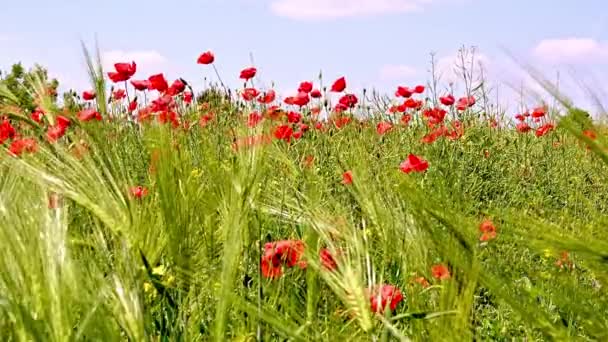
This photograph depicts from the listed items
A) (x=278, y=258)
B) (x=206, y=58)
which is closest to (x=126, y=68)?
(x=206, y=58)

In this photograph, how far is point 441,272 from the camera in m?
1.34

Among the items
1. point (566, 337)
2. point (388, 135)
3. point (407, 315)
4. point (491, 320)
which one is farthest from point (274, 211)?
point (388, 135)

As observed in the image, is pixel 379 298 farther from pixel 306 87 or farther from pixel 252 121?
pixel 306 87

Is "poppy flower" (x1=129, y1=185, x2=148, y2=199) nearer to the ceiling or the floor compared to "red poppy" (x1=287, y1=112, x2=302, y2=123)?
nearer to the ceiling

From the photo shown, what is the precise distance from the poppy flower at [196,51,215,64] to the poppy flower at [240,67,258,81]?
0.59 feet

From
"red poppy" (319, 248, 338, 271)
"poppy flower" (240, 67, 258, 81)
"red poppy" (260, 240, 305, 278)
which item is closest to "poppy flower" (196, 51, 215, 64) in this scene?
"poppy flower" (240, 67, 258, 81)

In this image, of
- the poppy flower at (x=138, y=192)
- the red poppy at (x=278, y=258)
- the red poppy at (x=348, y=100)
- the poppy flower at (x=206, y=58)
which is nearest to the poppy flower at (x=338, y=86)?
the red poppy at (x=348, y=100)

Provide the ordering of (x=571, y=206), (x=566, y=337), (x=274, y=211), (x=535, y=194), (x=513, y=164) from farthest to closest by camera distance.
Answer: (x=513, y=164) → (x=535, y=194) → (x=571, y=206) → (x=274, y=211) → (x=566, y=337)

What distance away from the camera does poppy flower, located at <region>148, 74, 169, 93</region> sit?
14.7 ft

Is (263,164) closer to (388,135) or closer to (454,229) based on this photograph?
(454,229)

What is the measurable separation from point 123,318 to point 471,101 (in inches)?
205

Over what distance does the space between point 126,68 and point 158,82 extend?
38 centimetres

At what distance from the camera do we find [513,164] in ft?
20.2

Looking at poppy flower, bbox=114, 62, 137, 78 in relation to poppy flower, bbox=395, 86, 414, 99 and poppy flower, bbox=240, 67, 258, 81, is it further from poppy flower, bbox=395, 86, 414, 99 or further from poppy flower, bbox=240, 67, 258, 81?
poppy flower, bbox=395, 86, 414, 99
